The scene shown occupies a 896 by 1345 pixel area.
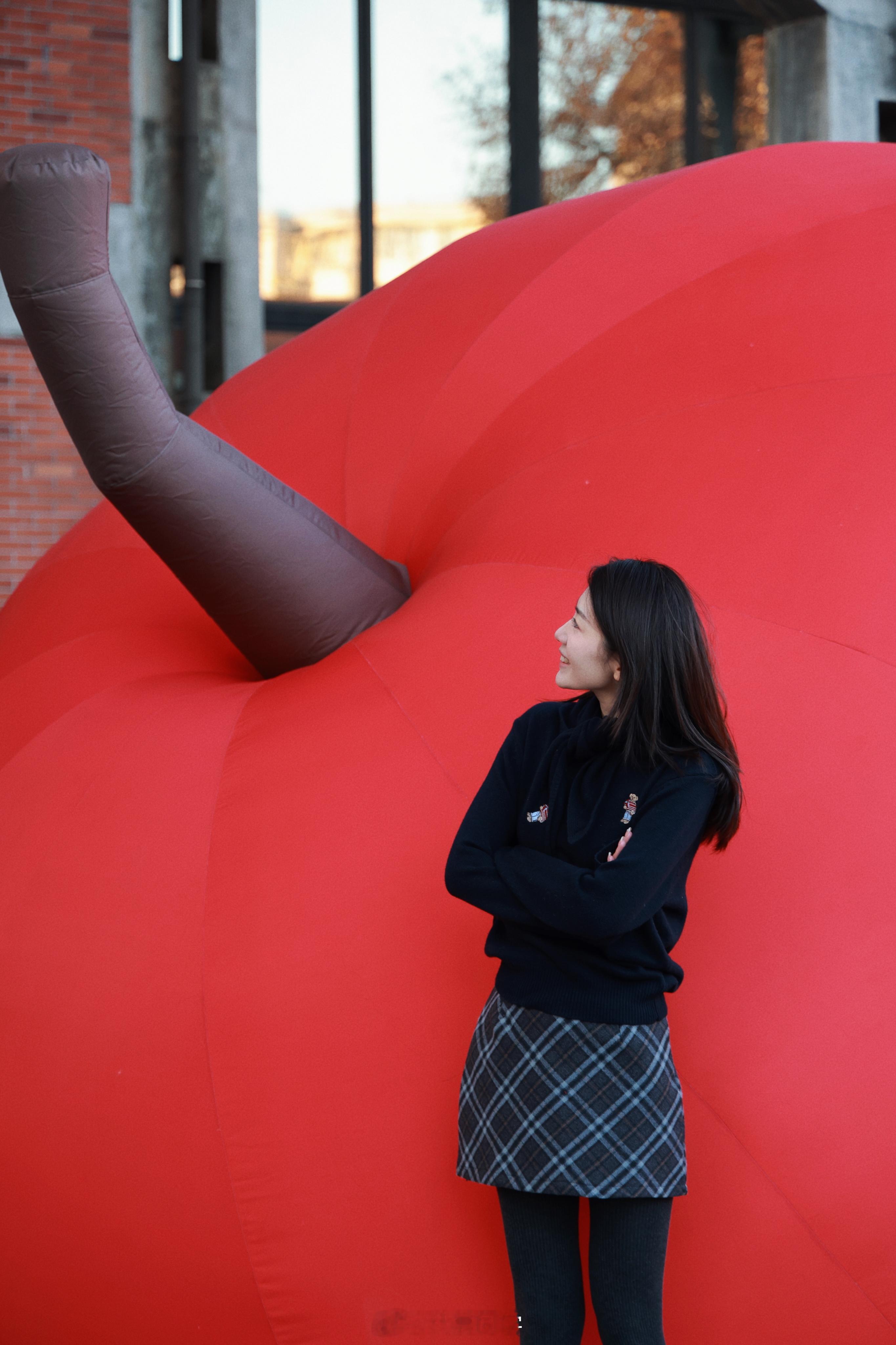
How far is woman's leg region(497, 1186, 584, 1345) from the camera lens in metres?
1.68

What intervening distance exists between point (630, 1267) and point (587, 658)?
2.55 ft

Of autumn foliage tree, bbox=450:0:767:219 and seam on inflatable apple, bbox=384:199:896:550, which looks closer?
seam on inflatable apple, bbox=384:199:896:550

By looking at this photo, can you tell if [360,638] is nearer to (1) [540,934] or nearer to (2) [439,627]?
(2) [439,627]

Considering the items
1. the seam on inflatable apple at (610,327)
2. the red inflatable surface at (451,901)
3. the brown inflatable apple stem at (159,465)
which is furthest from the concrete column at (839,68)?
the brown inflatable apple stem at (159,465)

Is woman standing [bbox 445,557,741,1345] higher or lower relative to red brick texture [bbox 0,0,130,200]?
lower

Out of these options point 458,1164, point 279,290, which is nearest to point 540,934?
point 458,1164

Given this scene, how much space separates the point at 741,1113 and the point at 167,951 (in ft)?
2.99

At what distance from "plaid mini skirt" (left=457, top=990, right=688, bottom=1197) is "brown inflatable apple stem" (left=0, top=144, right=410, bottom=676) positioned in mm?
1068

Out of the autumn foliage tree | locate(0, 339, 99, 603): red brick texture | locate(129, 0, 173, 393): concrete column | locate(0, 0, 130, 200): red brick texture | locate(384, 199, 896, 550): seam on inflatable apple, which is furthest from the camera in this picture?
the autumn foliage tree

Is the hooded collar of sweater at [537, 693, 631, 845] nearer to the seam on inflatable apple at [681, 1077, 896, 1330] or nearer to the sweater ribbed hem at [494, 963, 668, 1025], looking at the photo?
the sweater ribbed hem at [494, 963, 668, 1025]

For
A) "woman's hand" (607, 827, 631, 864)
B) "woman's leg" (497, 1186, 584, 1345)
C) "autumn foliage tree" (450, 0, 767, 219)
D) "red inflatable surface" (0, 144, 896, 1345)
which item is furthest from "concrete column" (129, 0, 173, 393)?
"woman's leg" (497, 1186, 584, 1345)

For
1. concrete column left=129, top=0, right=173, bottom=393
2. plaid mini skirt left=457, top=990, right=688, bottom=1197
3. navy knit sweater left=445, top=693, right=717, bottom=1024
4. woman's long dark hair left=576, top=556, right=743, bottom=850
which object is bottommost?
plaid mini skirt left=457, top=990, right=688, bottom=1197

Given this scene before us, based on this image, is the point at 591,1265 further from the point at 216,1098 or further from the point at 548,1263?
the point at 216,1098

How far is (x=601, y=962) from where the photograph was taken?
5.36 ft
